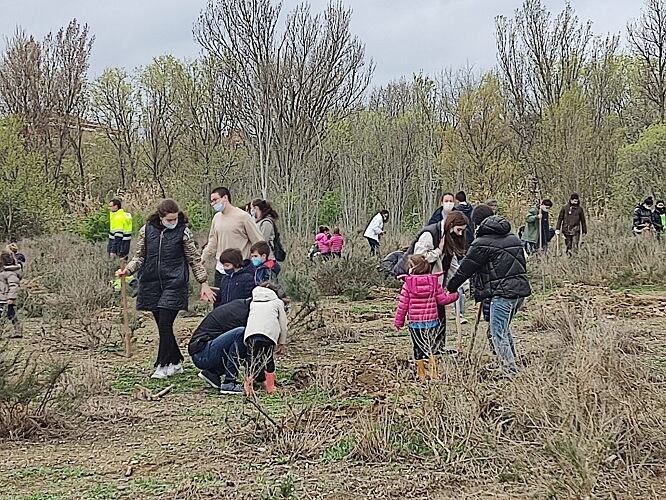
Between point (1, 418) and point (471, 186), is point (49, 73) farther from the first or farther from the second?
point (1, 418)

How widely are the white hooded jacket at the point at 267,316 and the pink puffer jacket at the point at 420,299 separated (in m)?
1.15

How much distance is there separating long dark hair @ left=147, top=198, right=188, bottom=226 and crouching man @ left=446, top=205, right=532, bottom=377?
259 centimetres

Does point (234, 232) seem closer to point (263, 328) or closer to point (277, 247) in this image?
point (277, 247)

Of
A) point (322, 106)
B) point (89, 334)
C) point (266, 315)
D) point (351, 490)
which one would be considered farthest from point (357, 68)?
point (351, 490)

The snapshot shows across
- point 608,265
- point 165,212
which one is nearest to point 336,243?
point 608,265

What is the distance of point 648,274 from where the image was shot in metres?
15.8

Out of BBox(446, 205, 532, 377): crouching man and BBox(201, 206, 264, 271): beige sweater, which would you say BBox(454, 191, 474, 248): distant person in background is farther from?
BBox(201, 206, 264, 271): beige sweater

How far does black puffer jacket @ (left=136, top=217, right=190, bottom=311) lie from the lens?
26.2 ft

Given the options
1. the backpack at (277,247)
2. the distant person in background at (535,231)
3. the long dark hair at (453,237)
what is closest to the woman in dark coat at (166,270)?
the backpack at (277,247)

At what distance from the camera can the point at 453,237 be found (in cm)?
870

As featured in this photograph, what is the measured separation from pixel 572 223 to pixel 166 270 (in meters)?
12.3

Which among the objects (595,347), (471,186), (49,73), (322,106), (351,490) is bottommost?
(351,490)

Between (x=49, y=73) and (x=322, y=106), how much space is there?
54.0 ft

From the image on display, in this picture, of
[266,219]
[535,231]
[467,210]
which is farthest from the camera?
[535,231]
